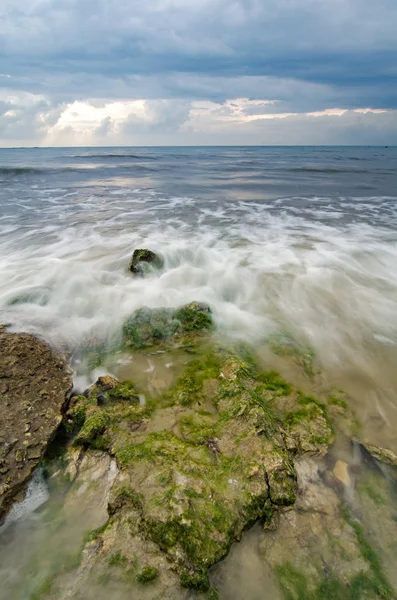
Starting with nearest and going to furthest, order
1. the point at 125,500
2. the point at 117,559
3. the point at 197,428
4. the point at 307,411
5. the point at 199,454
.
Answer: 1. the point at 117,559
2. the point at 125,500
3. the point at 199,454
4. the point at 197,428
5. the point at 307,411

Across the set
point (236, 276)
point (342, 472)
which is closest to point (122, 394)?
point (342, 472)

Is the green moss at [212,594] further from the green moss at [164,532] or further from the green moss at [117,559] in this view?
the green moss at [117,559]

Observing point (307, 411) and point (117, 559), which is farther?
point (307, 411)

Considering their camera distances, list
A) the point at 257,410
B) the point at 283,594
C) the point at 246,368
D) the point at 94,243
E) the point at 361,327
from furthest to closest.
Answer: the point at 94,243, the point at 361,327, the point at 246,368, the point at 257,410, the point at 283,594

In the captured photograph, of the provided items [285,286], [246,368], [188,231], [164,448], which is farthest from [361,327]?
[188,231]

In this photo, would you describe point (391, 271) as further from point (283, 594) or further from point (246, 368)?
point (283, 594)

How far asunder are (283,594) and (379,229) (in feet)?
42.4

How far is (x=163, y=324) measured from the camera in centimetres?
566

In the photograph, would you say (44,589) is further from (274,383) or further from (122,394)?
(274,383)

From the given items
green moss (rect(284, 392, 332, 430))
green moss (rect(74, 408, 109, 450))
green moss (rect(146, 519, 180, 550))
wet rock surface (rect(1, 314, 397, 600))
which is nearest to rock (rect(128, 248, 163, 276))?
wet rock surface (rect(1, 314, 397, 600))

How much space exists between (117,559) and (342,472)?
7.18 ft

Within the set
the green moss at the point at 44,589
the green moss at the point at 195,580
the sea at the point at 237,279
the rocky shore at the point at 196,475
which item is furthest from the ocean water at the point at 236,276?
the green moss at the point at 44,589

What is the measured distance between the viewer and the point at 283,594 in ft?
7.87

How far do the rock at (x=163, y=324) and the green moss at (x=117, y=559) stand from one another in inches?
117
